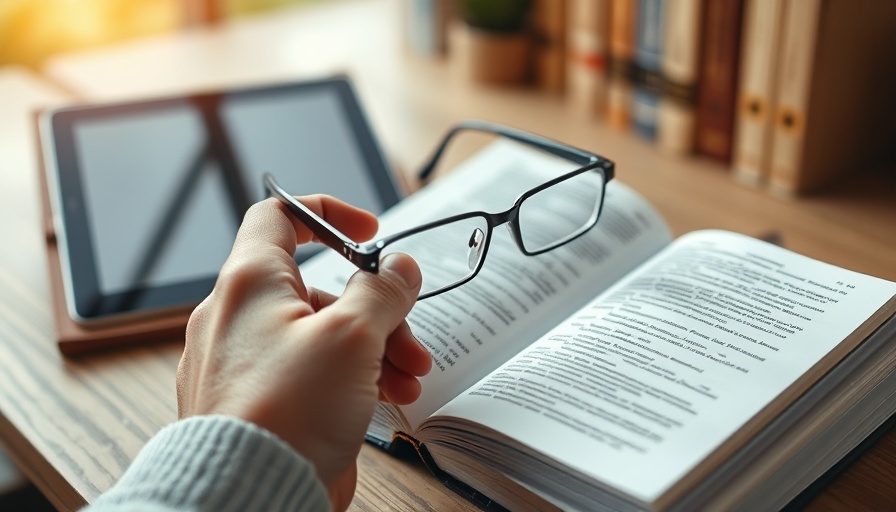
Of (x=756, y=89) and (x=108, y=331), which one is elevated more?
(x=756, y=89)

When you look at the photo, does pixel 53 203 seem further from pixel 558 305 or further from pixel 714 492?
pixel 714 492

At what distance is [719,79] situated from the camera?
3.52ft

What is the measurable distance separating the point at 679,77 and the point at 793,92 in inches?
5.4

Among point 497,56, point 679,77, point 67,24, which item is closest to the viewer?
point 679,77

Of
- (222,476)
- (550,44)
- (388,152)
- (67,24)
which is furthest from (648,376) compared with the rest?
(67,24)

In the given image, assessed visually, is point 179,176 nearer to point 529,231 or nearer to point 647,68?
point 529,231

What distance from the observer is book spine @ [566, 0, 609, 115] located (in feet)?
3.86

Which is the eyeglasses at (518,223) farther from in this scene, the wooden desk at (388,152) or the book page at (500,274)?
the wooden desk at (388,152)

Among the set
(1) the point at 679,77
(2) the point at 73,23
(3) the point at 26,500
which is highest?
(1) the point at 679,77

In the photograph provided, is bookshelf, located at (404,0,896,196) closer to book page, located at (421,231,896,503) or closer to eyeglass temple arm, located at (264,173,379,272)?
book page, located at (421,231,896,503)

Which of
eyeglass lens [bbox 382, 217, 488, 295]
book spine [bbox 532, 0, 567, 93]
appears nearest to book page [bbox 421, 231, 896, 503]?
eyeglass lens [bbox 382, 217, 488, 295]

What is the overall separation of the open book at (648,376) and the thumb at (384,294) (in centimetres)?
8

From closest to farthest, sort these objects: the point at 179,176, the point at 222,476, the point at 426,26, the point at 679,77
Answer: the point at 222,476 → the point at 179,176 → the point at 679,77 → the point at 426,26

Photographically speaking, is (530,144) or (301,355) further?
(530,144)
